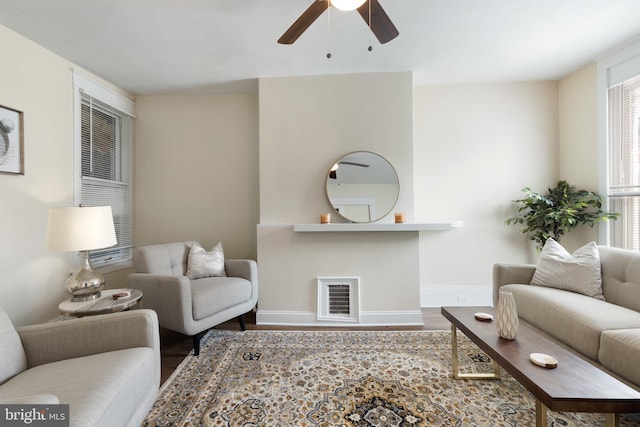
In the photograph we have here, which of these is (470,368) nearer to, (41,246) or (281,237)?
(281,237)

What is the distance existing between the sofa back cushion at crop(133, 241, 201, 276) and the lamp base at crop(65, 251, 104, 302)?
467mm

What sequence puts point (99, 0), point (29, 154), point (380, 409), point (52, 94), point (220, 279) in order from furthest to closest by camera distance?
point (220, 279) → point (52, 94) → point (29, 154) → point (99, 0) → point (380, 409)

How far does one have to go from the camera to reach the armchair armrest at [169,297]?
6.92 feet

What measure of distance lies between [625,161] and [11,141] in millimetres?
5272

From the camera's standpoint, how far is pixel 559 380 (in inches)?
44.6

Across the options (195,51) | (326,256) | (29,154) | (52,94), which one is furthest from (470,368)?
(52,94)

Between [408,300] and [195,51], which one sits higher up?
[195,51]

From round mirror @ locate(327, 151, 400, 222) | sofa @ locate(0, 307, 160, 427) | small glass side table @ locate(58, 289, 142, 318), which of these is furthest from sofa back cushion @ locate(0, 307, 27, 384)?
round mirror @ locate(327, 151, 400, 222)

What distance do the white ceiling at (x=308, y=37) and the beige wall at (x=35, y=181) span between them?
0.23 meters

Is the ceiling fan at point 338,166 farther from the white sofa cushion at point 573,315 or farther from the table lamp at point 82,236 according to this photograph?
the table lamp at point 82,236

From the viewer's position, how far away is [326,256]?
284cm

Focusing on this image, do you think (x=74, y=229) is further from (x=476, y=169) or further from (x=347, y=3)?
(x=476, y=169)

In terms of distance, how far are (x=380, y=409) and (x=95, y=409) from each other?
1.35 metres

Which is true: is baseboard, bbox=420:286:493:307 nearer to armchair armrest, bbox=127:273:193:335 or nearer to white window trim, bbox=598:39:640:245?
white window trim, bbox=598:39:640:245
